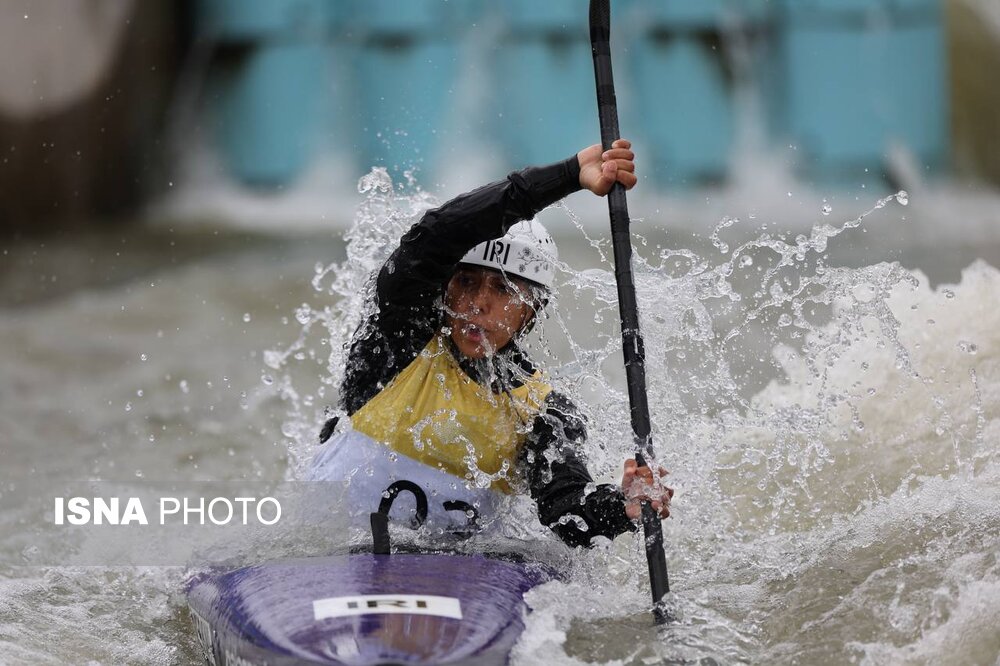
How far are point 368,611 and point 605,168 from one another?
42.8 inches

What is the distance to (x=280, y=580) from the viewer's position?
102 inches

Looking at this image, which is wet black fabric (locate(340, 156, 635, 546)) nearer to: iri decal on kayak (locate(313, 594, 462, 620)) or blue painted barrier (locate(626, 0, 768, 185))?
iri decal on kayak (locate(313, 594, 462, 620))

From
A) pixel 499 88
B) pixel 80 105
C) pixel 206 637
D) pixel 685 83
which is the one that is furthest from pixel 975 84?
pixel 206 637

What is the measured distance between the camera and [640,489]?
9.19 ft

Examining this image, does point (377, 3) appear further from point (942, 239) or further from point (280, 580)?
point (280, 580)

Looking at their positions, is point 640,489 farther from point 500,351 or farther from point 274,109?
point 274,109

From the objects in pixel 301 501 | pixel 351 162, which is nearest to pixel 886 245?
pixel 351 162

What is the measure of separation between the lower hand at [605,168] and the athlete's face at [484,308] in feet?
Answer: 1.12

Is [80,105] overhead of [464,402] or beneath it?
overhead

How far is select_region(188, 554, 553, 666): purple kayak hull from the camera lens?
2.26 metres

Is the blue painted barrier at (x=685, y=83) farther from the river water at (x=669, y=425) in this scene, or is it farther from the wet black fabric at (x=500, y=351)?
the wet black fabric at (x=500, y=351)

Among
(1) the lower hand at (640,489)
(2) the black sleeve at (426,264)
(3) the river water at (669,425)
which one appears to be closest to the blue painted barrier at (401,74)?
(3) the river water at (669,425)

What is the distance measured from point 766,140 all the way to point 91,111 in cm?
406

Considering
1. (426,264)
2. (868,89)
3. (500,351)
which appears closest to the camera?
(426,264)
